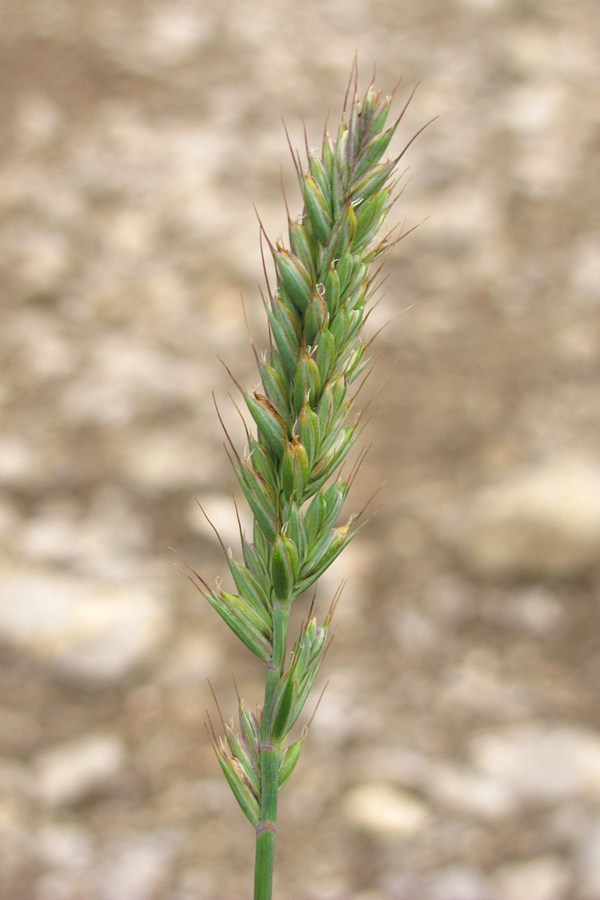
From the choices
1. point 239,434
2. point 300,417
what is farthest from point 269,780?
point 239,434

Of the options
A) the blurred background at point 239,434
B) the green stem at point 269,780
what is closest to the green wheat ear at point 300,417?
the green stem at point 269,780

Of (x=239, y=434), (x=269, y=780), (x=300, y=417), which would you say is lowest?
(x=269, y=780)

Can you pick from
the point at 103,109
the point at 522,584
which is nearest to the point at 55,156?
the point at 103,109

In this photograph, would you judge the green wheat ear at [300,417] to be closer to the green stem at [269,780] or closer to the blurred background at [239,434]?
the green stem at [269,780]

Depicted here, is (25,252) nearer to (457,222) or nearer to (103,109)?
(103,109)

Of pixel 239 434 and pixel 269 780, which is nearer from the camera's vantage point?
pixel 269 780

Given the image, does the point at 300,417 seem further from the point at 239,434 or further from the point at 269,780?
the point at 239,434

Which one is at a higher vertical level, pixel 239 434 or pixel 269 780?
pixel 239 434
